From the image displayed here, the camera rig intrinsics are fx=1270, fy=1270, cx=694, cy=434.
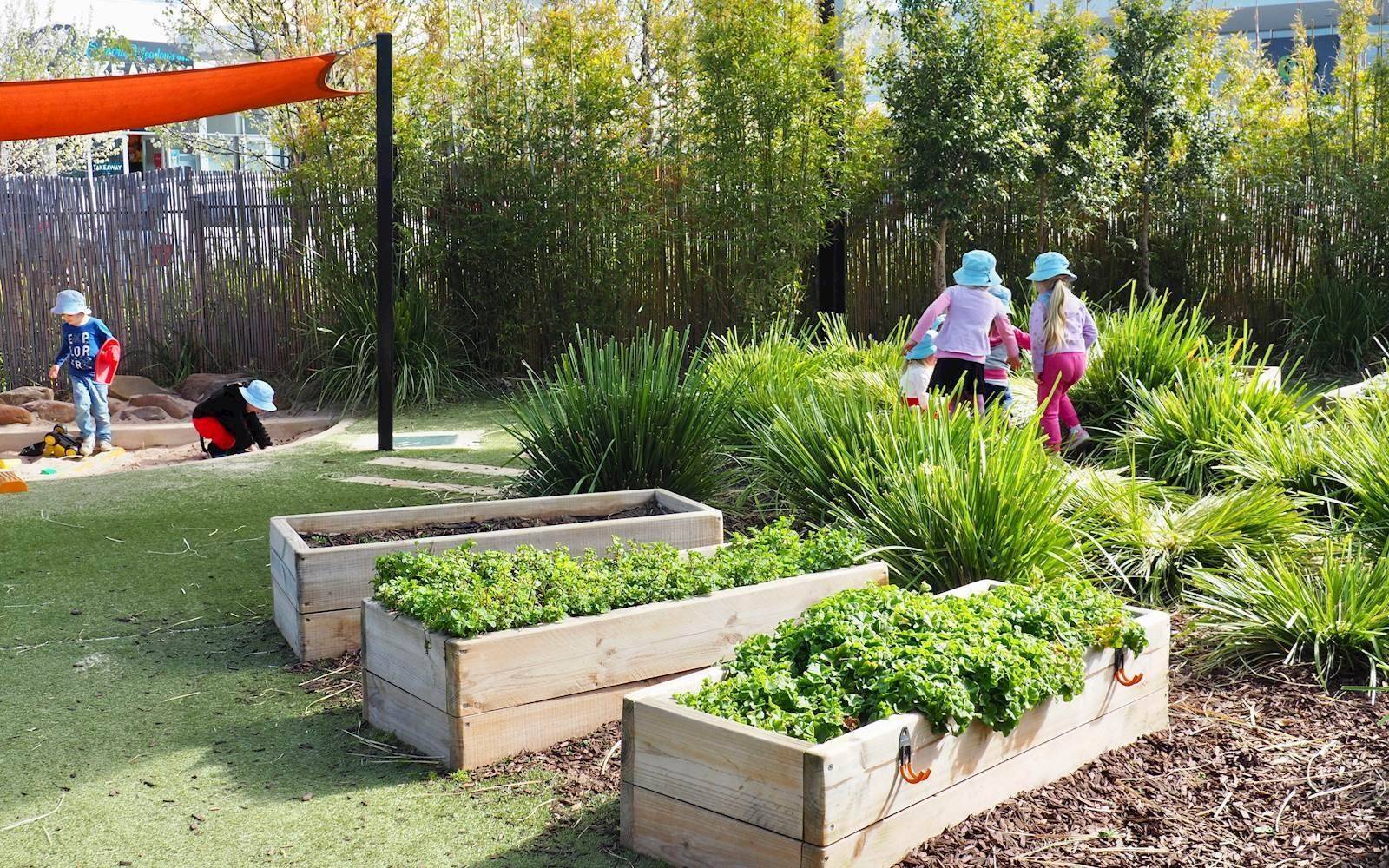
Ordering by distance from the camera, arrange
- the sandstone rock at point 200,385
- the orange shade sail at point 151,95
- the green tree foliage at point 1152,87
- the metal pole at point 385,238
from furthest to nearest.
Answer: the green tree foliage at point 1152,87
the sandstone rock at point 200,385
the metal pole at point 385,238
the orange shade sail at point 151,95

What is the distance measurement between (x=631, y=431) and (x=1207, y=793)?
125 inches

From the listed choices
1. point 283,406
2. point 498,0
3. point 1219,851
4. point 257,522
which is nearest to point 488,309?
point 283,406

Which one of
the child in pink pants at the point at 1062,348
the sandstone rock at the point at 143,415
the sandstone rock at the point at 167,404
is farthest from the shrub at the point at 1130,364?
the sandstone rock at the point at 143,415

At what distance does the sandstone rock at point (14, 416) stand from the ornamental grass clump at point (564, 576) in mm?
8400

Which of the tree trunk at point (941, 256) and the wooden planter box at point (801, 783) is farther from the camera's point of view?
the tree trunk at point (941, 256)

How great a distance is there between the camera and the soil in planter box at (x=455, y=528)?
479 cm

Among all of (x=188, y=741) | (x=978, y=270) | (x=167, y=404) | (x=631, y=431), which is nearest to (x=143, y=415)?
(x=167, y=404)

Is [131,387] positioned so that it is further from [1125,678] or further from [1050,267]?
[1125,678]

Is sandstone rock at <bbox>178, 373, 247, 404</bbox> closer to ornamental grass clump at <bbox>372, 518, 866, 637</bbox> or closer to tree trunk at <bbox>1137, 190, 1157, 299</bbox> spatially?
ornamental grass clump at <bbox>372, 518, 866, 637</bbox>

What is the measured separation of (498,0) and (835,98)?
3680mm

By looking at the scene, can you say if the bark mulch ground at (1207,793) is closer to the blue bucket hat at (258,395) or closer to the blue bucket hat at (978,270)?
the blue bucket hat at (978,270)

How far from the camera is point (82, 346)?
10.1 metres

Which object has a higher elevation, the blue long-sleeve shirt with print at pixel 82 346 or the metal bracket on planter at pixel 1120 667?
the blue long-sleeve shirt with print at pixel 82 346

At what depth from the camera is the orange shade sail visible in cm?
739
